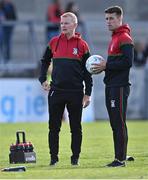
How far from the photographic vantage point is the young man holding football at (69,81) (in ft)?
43.8

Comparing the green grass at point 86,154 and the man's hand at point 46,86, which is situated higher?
the man's hand at point 46,86

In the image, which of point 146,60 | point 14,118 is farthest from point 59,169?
point 146,60

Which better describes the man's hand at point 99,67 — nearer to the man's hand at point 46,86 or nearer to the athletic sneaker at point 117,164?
the man's hand at point 46,86

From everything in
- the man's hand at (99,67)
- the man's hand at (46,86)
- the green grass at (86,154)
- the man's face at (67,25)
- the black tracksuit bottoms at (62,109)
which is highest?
the man's face at (67,25)

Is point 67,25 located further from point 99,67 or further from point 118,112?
point 118,112

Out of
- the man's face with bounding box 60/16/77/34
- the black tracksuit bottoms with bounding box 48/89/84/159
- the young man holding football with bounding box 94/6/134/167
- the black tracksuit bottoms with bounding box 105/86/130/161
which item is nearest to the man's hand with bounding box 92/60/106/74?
the young man holding football with bounding box 94/6/134/167

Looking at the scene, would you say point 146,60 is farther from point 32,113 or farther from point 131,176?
point 131,176

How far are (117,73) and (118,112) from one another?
59 cm

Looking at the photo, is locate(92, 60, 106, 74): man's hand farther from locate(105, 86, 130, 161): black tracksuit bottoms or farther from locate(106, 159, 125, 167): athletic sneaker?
locate(106, 159, 125, 167): athletic sneaker

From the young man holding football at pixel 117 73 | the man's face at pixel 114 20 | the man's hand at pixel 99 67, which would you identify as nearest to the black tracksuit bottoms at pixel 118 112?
the young man holding football at pixel 117 73

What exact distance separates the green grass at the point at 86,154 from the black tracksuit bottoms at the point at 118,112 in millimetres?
352

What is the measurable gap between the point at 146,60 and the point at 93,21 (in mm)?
3421

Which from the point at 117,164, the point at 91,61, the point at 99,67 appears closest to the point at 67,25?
the point at 91,61

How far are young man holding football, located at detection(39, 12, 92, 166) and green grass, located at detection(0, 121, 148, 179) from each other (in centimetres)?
58
